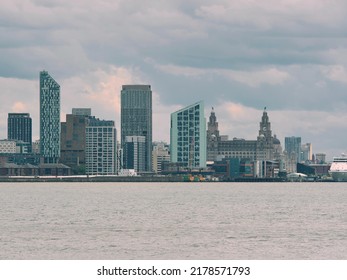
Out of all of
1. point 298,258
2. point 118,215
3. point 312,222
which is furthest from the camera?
point 118,215

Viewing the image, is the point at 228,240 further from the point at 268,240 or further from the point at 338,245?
the point at 338,245

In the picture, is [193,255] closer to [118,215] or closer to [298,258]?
[298,258]

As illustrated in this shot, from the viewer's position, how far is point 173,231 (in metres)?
101

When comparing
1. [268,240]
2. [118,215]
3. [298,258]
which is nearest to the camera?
[298,258]

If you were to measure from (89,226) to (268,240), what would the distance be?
24.4m

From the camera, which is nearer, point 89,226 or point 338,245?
point 338,245

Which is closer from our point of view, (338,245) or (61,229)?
(338,245)

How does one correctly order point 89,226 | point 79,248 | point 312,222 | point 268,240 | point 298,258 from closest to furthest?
point 298,258
point 79,248
point 268,240
point 89,226
point 312,222

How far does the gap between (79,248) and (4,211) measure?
5955 centimetres

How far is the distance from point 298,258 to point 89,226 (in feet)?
117
